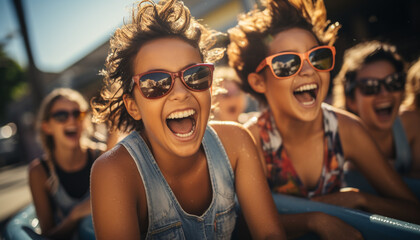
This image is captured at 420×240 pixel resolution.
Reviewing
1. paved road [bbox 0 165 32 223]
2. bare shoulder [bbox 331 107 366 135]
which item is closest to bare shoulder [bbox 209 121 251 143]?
bare shoulder [bbox 331 107 366 135]

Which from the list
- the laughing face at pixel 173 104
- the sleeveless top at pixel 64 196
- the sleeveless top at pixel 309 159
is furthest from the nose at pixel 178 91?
the sleeveless top at pixel 64 196

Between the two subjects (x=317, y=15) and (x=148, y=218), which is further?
(x=317, y=15)

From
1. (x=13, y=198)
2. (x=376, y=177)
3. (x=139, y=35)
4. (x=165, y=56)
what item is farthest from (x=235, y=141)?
(x=13, y=198)

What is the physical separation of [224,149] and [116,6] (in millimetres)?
922

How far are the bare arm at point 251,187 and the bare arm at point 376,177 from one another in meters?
0.60

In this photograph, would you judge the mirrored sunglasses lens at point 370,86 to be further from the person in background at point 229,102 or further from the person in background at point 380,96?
the person in background at point 229,102

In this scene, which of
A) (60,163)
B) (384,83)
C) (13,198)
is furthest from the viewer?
(13,198)

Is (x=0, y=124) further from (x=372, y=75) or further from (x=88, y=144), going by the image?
(x=372, y=75)

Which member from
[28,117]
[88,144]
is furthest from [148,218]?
[28,117]

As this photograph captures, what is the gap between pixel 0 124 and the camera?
19141mm

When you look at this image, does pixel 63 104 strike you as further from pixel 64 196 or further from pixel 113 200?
pixel 113 200

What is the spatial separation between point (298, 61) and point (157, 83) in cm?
81

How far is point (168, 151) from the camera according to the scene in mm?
1335

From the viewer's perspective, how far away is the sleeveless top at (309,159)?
172 centimetres
